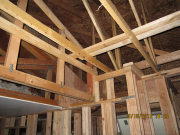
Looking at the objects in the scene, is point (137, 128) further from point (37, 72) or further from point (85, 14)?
point (37, 72)

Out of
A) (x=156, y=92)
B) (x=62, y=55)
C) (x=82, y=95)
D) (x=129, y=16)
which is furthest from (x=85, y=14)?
(x=156, y=92)

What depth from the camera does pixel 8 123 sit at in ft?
16.3

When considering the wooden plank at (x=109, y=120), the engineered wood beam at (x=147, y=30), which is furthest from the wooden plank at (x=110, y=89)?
the engineered wood beam at (x=147, y=30)

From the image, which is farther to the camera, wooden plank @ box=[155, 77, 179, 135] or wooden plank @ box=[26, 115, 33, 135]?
wooden plank @ box=[26, 115, 33, 135]

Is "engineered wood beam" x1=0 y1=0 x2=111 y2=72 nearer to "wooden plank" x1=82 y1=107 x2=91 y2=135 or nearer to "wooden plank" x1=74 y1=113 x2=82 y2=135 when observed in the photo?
"wooden plank" x1=82 y1=107 x2=91 y2=135

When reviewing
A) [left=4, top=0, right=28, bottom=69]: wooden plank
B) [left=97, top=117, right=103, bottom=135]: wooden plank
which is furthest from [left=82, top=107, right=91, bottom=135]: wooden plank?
[left=97, top=117, right=103, bottom=135]: wooden plank

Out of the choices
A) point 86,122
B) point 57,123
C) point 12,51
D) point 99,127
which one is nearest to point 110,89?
point 86,122

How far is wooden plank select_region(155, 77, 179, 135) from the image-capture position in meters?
2.79

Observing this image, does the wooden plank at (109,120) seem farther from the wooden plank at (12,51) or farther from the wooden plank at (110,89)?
the wooden plank at (12,51)

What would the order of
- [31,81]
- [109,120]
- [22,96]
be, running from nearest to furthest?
[31,81]
[109,120]
[22,96]

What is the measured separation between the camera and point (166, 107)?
118 inches

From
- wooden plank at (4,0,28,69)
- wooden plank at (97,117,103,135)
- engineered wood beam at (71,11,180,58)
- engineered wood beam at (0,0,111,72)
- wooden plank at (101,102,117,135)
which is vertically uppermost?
engineered wood beam at (71,11,180,58)

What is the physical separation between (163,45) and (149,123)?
3.32 metres

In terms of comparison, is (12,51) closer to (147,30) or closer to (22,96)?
(22,96)
